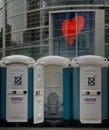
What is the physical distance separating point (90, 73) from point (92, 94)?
1.59 feet

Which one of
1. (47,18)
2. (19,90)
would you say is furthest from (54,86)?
(47,18)

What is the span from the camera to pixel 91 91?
9.84 meters

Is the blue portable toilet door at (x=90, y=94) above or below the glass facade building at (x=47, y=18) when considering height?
below

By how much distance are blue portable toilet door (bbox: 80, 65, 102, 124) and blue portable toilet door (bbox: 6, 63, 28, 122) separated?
1.33 m

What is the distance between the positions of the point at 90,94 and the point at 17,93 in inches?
67.1

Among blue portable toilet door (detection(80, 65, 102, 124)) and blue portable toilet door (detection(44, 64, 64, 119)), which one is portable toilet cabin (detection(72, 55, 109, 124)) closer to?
blue portable toilet door (detection(80, 65, 102, 124))

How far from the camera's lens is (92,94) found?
9852 mm

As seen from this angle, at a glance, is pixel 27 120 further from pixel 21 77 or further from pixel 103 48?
pixel 103 48

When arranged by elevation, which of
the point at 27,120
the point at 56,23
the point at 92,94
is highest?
the point at 56,23

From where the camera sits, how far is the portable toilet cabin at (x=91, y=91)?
985cm

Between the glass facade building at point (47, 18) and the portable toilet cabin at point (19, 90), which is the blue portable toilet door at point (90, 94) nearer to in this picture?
the portable toilet cabin at point (19, 90)

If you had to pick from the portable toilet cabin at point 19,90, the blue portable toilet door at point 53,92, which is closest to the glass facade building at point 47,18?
the blue portable toilet door at point 53,92

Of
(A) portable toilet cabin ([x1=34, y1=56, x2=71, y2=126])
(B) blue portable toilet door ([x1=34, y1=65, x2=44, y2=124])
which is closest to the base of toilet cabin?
(A) portable toilet cabin ([x1=34, y1=56, x2=71, y2=126])

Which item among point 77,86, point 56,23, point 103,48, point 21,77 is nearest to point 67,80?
point 77,86
